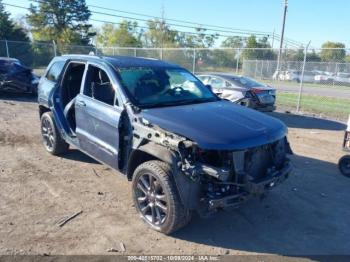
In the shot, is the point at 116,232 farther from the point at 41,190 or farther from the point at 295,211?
the point at 295,211

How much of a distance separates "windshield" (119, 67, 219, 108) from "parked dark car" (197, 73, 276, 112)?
5135 millimetres

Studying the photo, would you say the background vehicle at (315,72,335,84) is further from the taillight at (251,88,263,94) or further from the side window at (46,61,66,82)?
the side window at (46,61,66,82)

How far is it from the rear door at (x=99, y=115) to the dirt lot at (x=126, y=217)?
642 millimetres

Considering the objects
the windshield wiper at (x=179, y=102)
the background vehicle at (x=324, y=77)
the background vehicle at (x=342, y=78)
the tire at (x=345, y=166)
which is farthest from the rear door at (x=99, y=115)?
the background vehicle at (x=342, y=78)

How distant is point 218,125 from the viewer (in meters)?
4.03

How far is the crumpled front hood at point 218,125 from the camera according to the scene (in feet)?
12.1

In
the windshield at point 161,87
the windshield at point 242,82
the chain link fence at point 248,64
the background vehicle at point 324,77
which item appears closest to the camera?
the windshield at point 161,87

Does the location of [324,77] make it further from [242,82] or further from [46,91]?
[46,91]

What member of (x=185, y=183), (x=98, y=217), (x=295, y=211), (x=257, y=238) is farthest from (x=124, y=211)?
(x=295, y=211)

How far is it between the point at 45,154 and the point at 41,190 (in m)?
1.75

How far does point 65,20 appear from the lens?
2192 inches

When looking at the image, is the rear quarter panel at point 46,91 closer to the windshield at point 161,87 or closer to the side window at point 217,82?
the windshield at point 161,87

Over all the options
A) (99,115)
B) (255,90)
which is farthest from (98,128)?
(255,90)

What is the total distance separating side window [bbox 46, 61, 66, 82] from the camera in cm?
621
